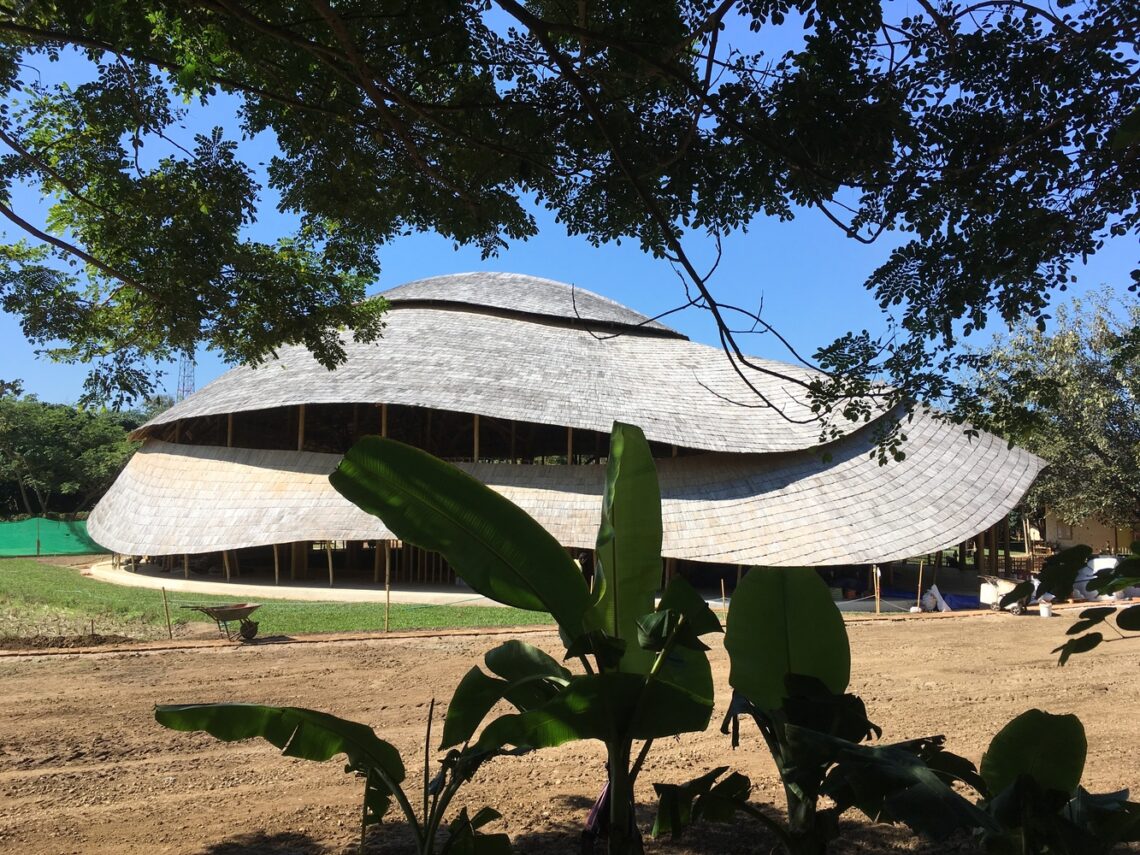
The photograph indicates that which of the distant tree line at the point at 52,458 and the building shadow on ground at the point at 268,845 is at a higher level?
the distant tree line at the point at 52,458

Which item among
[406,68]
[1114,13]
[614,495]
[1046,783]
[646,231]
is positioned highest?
[406,68]

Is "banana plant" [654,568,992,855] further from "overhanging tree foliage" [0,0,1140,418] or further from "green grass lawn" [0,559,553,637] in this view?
"green grass lawn" [0,559,553,637]

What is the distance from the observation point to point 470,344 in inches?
995

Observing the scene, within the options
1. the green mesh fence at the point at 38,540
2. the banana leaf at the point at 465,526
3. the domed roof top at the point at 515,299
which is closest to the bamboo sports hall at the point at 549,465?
the domed roof top at the point at 515,299

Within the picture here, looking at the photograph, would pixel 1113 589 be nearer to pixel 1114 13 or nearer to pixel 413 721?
pixel 1114 13

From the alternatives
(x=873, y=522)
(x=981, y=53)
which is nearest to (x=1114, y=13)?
(x=981, y=53)

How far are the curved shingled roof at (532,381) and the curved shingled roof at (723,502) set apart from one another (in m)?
1.31

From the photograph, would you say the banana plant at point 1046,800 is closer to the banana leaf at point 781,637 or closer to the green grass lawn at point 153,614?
the banana leaf at point 781,637

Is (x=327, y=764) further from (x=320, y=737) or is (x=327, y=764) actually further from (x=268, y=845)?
(x=320, y=737)

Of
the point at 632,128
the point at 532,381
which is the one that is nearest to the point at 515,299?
the point at 532,381

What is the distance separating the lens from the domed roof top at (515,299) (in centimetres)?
2923

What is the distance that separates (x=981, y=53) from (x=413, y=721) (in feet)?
22.0

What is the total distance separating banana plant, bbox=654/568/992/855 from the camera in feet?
6.13

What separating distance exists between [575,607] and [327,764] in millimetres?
3711
